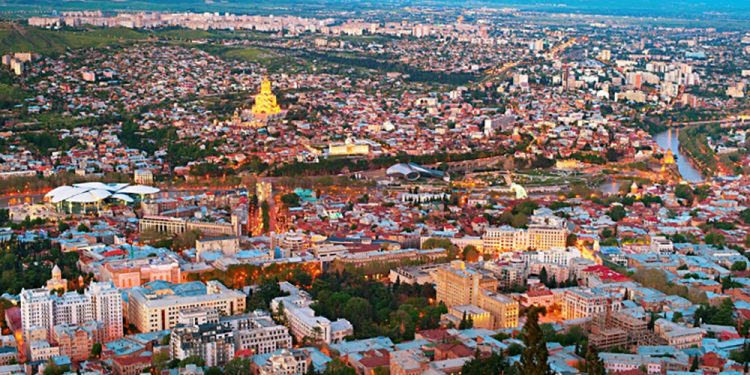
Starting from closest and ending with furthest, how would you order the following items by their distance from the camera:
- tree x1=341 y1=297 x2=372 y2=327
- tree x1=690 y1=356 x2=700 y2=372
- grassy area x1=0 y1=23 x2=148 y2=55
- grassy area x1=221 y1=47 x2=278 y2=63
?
tree x1=690 y1=356 x2=700 y2=372
tree x1=341 y1=297 x2=372 y2=327
grassy area x1=0 y1=23 x2=148 y2=55
grassy area x1=221 y1=47 x2=278 y2=63

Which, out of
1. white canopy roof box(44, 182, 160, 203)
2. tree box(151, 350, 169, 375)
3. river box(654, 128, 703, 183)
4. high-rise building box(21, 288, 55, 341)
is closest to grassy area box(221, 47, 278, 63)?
river box(654, 128, 703, 183)

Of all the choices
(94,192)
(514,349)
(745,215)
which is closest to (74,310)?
(514,349)

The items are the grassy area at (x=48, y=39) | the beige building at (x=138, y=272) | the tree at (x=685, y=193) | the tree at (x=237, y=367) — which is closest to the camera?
the tree at (x=237, y=367)

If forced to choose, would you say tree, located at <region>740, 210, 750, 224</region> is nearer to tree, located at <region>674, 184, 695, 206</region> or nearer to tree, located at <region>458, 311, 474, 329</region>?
tree, located at <region>674, 184, 695, 206</region>

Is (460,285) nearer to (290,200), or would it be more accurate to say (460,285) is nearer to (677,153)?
(290,200)

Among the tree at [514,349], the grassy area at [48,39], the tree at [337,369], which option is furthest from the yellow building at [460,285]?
the grassy area at [48,39]

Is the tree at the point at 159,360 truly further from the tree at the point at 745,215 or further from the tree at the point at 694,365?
the tree at the point at 745,215
